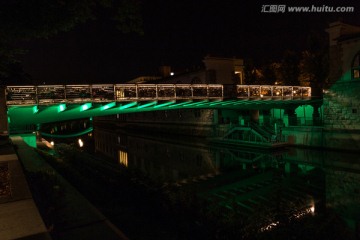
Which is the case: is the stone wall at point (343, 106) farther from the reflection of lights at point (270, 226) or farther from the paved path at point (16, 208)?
the paved path at point (16, 208)

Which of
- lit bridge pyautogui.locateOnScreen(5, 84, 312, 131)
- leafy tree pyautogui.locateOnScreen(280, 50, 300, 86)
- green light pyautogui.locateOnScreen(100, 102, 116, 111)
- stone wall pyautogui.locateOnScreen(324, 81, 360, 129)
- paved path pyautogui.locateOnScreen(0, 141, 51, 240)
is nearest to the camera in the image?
paved path pyautogui.locateOnScreen(0, 141, 51, 240)

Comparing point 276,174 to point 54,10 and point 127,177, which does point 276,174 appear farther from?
point 54,10

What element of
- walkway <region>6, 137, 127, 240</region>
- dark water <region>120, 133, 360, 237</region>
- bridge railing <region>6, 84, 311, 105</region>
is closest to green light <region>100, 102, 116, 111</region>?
bridge railing <region>6, 84, 311, 105</region>

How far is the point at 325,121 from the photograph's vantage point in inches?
1137

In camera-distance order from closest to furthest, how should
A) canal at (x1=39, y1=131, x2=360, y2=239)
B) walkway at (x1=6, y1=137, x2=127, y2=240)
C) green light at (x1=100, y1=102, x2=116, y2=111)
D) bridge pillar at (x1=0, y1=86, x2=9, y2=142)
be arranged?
walkway at (x1=6, y1=137, x2=127, y2=240) < canal at (x1=39, y1=131, x2=360, y2=239) < bridge pillar at (x1=0, y1=86, x2=9, y2=142) < green light at (x1=100, y1=102, x2=116, y2=111)

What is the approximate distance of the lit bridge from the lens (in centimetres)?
1711

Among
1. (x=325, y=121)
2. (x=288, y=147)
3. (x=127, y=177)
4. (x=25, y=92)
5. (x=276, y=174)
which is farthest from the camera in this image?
(x=288, y=147)

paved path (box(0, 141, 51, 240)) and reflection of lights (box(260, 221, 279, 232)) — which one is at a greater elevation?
paved path (box(0, 141, 51, 240))

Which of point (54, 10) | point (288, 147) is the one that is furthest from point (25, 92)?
point (288, 147)

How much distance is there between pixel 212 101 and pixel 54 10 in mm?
17859

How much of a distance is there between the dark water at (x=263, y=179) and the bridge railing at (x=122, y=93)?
594cm

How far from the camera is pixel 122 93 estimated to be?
1975cm

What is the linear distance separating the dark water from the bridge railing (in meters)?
5.94

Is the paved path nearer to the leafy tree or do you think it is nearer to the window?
the window
